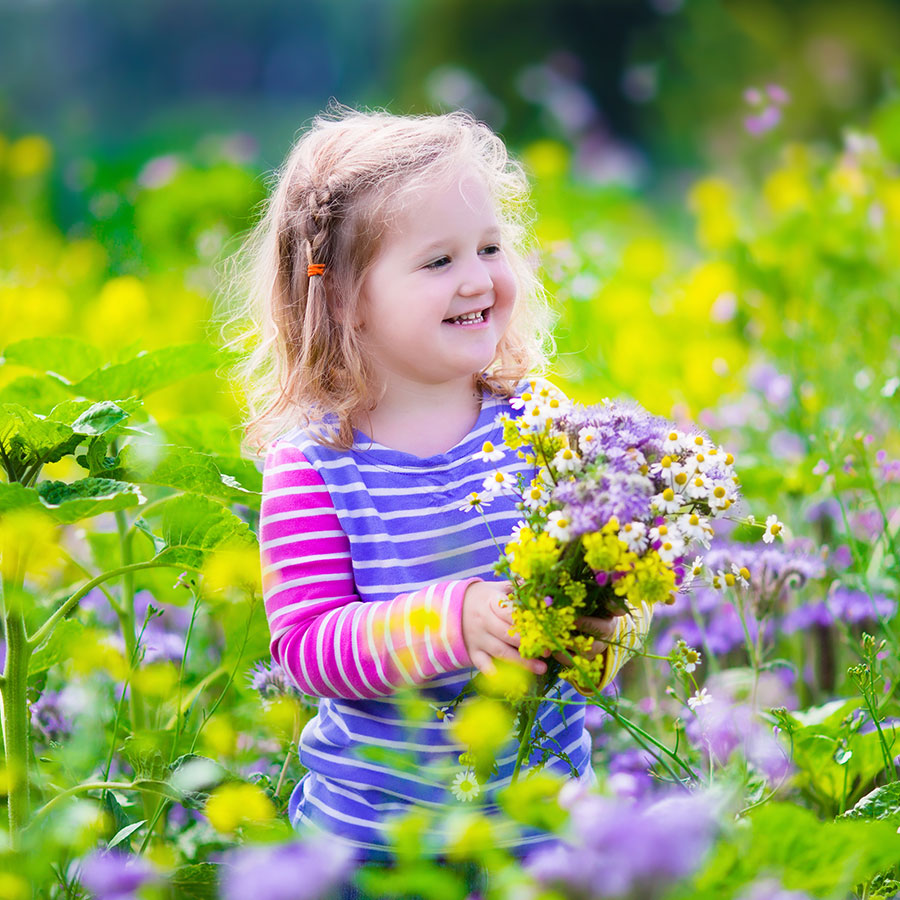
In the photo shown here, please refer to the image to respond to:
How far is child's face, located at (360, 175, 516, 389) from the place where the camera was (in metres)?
1.31

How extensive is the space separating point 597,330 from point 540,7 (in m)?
6.48

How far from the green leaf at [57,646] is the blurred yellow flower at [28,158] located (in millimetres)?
4183

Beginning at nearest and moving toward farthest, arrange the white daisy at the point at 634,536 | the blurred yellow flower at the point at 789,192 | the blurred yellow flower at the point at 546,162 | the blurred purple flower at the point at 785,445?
the white daisy at the point at 634,536 < the blurred purple flower at the point at 785,445 < the blurred yellow flower at the point at 789,192 < the blurred yellow flower at the point at 546,162

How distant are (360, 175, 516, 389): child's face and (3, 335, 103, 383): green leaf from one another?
0.45 metres

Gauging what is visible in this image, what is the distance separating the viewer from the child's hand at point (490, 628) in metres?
1.05

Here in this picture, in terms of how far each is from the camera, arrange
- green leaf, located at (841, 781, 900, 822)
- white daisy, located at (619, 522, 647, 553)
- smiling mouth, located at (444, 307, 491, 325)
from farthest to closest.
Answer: smiling mouth, located at (444, 307, 491, 325) → green leaf, located at (841, 781, 900, 822) → white daisy, located at (619, 522, 647, 553)

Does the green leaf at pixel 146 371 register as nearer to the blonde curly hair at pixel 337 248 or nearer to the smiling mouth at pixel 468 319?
the blonde curly hair at pixel 337 248

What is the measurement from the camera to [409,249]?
4.35ft

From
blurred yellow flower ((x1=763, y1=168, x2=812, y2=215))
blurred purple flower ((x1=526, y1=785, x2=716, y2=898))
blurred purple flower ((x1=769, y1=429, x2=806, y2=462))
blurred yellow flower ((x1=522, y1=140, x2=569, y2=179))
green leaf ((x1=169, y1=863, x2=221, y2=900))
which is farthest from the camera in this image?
blurred yellow flower ((x1=522, y1=140, x2=569, y2=179))

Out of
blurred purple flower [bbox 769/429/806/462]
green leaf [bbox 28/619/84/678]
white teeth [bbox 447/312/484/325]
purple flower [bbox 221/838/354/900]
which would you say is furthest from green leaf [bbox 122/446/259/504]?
blurred purple flower [bbox 769/429/806/462]

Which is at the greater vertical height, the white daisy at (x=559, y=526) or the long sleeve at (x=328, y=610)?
the white daisy at (x=559, y=526)

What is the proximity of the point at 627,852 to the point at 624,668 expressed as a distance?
1.43m

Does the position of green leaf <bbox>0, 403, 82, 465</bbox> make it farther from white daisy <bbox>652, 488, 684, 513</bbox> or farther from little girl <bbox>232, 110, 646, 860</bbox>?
white daisy <bbox>652, 488, 684, 513</bbox>

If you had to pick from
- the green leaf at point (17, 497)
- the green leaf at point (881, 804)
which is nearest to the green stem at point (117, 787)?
the green leaf at point (17, 497)
